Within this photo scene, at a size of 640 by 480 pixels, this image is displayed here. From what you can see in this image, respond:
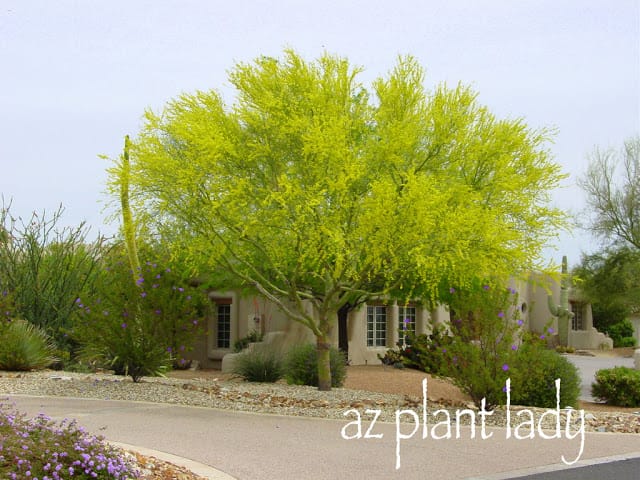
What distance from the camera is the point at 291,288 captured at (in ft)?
50.4

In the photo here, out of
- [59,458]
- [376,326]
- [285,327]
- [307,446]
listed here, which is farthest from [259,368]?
[59,458]

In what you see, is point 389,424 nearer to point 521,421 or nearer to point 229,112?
point 521,421

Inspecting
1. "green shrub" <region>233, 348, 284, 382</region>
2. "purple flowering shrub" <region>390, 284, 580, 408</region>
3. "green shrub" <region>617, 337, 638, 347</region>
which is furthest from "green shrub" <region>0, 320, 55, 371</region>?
"green shrub" <region>617, 337, 638, 347</region>

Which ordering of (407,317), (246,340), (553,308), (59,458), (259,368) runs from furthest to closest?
(553,308)
(407,317)
(246,340)
(259,368)
(59,458)

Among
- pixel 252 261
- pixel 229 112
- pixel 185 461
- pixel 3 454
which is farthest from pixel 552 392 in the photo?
pixel 3 454

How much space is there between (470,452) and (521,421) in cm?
324

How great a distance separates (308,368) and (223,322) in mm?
9826

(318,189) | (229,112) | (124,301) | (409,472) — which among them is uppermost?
(229,112)

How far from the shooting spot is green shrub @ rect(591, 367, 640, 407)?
17.3m

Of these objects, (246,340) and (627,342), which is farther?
(627,342)

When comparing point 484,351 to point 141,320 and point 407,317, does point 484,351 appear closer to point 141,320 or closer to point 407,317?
point 141,320

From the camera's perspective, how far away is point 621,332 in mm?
48500

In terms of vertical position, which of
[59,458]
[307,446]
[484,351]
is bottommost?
[307,446]

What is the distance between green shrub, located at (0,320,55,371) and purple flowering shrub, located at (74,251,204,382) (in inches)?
60.2
